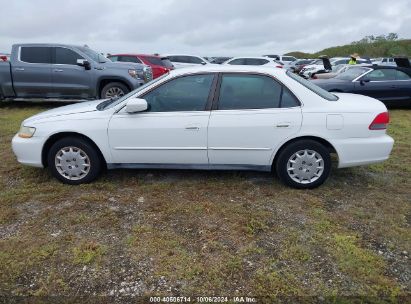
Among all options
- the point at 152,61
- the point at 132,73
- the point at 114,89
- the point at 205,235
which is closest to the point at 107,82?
the point at 114,89

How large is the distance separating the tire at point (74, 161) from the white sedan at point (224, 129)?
0.01 meters

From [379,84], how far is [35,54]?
951 centimetres

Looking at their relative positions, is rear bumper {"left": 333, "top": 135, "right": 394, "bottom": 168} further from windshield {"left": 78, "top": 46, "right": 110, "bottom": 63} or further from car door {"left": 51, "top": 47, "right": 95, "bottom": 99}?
windshield {"left": 78, "top": 46, "right": 110, "bottom": 63}

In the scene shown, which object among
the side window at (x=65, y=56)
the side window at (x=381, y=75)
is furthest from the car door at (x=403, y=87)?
the side window at (x=65, y=56)

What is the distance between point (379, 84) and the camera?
1089cm

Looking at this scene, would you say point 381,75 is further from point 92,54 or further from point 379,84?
point 92,54

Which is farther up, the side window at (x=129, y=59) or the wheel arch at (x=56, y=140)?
the side window at (x=129, y=59)

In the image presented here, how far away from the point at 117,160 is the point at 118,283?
6.72 feet

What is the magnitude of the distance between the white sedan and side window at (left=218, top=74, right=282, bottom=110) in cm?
1

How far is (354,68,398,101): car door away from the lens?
10.8m

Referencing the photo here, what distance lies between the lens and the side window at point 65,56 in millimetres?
10523

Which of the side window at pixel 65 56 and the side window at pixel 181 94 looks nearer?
the side window at pixel 181 94

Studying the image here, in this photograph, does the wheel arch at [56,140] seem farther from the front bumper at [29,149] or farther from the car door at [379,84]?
the car door at [379,84]

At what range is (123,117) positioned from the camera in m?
4.64
